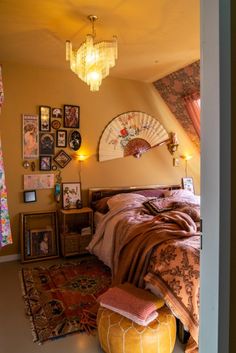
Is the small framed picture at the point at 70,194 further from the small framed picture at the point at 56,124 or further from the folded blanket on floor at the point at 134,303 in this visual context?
the folded blanket on floor at the point at 134,303

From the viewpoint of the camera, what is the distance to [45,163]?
3717 millimetres

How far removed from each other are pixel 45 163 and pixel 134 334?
8.64 feet

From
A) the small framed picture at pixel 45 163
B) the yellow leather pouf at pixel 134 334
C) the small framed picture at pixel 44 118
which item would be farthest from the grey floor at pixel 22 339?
the small framed picture at pixel 44 118

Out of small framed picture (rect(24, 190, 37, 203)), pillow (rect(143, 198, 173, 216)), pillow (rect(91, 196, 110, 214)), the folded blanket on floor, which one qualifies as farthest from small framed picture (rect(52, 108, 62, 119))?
the folded blanket on floor

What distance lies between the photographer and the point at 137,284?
222cm

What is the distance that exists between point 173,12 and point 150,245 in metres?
2.03

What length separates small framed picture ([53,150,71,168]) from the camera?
379 centimetres

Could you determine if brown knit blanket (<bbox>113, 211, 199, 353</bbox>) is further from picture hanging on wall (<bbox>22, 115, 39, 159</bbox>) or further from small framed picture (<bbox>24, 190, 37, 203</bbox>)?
picture hanging on wall (<bbox>22, 115, 39, 159</bbox>)

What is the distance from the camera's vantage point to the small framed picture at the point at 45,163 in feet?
12.1

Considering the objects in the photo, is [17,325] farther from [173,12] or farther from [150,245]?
[173,12]

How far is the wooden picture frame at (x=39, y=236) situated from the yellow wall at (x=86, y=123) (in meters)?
0.11

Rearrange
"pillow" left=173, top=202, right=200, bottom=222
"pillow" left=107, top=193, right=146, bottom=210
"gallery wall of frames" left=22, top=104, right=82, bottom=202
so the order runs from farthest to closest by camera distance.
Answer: "gallery wall of frames" left=22, top=104, right=82, bottom=202, "pillow" left=107, top=193, right=146, bottom=210, "pillow" left=173, top=202, right=200, bottom=222

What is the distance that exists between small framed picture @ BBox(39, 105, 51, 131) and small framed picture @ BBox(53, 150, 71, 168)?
39 cm

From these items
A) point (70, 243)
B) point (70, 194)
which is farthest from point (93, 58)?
point (70, 243)
